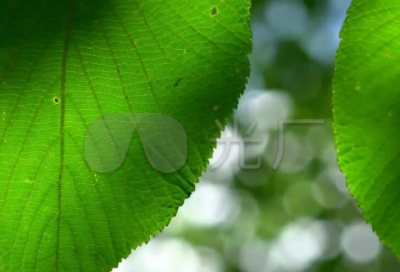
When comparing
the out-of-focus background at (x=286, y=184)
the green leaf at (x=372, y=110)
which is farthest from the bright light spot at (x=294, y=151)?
the green leaf at (x=372, y=110)

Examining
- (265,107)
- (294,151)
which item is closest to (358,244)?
(294,151)

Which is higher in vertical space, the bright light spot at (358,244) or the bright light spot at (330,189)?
the bright light spot at (330,189)

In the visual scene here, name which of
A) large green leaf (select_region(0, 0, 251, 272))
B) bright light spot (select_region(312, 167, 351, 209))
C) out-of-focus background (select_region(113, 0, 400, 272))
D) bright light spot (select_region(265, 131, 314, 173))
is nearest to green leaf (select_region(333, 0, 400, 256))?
large green leaf (select_region(0, 0, 251, 272))

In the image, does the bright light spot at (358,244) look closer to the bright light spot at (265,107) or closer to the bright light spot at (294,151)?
the bright light spot at (294,151)

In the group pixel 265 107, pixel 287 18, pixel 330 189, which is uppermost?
pixel 287 18

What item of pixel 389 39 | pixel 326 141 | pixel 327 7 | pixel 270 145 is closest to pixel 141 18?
pixel 389 39

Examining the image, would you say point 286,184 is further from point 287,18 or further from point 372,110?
point 372,110

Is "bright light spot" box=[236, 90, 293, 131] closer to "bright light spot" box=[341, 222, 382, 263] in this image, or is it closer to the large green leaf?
"bright light spot" box=[341, 222, 382, 263]
